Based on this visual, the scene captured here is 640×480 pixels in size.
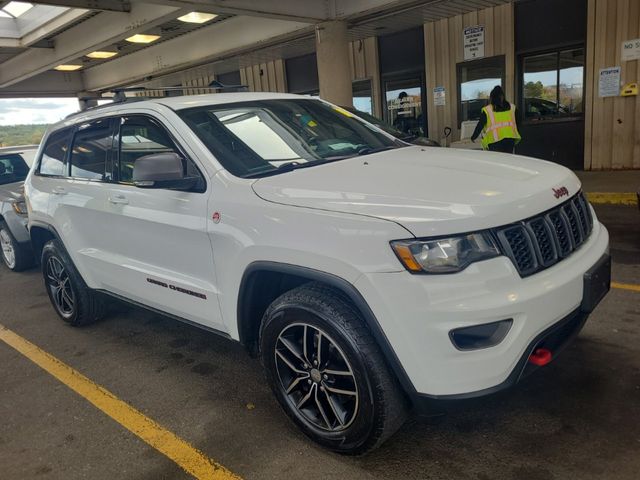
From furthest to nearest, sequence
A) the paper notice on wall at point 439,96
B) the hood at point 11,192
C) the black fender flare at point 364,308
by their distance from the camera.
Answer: the paper notice on wall at point 439,96
the hood at point 11,192
the black fender flare at point 364,308

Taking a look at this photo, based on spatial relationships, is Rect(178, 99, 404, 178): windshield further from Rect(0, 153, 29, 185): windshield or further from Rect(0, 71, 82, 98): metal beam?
Rect(0, 71, 82, 98): metal beam

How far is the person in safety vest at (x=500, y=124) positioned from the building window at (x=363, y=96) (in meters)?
6.75

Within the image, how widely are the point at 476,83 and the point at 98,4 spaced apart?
338 inches

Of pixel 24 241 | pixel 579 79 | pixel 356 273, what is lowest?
pixel 24 241

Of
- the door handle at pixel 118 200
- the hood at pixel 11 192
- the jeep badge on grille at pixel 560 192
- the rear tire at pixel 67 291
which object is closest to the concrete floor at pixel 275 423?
the rear tire at pixel 67 291

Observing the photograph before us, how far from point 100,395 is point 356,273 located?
7.23 ft

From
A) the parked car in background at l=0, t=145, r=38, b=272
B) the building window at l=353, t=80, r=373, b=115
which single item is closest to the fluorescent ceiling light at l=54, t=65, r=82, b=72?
the building window at l=353, t=80, r=373, b=115

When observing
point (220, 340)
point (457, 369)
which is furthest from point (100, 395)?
point (457, 369)

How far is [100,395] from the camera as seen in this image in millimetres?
3541

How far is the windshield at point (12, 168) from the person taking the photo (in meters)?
7.79

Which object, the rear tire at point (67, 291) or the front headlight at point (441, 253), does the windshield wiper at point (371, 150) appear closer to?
the front headlight at point (441, 253)

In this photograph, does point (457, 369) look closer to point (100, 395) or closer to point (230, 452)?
point (230, 452)

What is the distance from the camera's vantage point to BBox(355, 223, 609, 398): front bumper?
85.7 inches

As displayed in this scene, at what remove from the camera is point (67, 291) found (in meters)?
4.74
